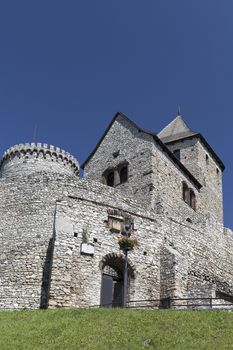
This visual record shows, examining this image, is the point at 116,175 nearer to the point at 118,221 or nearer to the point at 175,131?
the point at 118,221

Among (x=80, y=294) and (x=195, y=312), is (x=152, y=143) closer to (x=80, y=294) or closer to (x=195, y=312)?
(x=80, y=294)

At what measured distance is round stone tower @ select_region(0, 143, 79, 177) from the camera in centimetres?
3900

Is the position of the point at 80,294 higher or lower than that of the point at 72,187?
lower

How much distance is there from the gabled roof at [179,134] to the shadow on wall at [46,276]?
2659 centimetres

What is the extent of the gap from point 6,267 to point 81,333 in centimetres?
908

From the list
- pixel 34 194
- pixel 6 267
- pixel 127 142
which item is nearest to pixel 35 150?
pixel 127 142

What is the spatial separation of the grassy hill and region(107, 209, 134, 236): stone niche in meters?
7.70

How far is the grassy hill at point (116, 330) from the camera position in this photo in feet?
55.3

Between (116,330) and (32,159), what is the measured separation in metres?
23.2

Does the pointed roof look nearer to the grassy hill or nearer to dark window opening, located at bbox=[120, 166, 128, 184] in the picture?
dark window opening, located at bbox=[120, 166, 128, 184]

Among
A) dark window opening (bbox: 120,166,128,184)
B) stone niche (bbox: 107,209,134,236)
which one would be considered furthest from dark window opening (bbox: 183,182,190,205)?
stone niche (bbox: 107,209,134,236)

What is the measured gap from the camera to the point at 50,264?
83.6 ft

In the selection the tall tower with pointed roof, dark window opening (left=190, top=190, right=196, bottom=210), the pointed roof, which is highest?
the pointed roof

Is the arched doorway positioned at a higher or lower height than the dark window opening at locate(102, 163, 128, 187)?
lower
